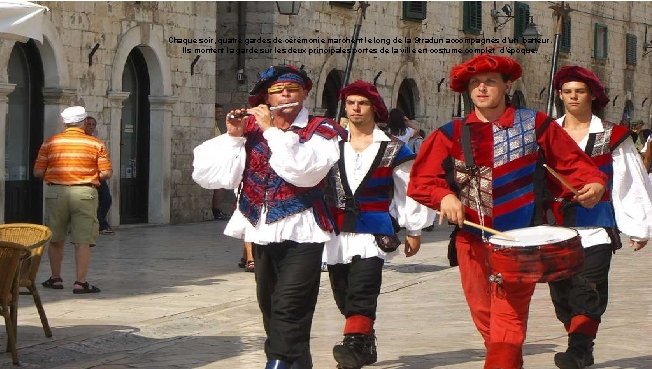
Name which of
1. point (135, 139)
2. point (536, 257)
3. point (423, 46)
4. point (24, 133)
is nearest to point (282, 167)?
point (536, 257)

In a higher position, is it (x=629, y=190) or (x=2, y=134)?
(x=2, y=134)

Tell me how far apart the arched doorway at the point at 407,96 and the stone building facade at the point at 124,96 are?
313 inches

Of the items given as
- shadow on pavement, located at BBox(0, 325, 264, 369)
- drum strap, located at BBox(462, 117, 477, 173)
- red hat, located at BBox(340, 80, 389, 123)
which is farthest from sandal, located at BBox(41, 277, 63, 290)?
drum strap, located at BBox(462, 117, 477, 173)

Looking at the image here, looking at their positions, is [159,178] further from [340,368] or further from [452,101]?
[340,368]

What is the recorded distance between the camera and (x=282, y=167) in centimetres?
653

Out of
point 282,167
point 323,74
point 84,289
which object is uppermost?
point 323,74

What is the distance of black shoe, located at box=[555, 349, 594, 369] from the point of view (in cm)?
772

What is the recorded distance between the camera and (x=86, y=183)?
12.3 meters

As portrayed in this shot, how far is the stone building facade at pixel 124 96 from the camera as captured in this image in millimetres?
18844

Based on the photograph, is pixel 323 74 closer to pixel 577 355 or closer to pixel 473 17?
pixel 473 17

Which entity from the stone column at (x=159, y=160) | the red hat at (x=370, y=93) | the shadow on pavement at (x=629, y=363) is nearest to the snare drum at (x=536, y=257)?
the shadow on pavement at (x=629, y=363)

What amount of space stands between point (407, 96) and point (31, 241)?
21.4m

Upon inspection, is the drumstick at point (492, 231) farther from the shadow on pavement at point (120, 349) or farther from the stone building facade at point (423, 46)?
the stone building facade at point (423, 46)

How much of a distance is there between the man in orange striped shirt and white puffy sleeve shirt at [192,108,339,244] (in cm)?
546
